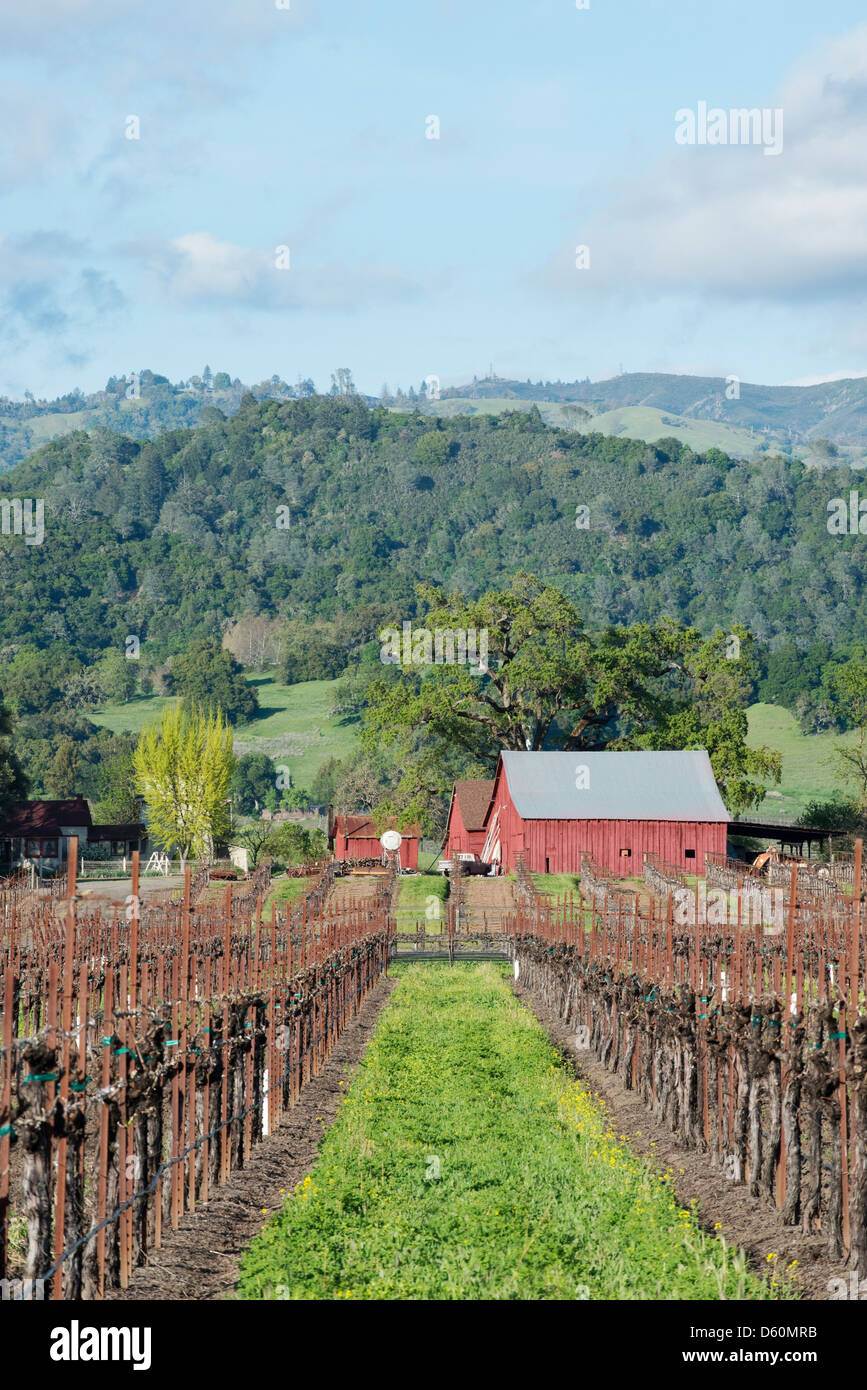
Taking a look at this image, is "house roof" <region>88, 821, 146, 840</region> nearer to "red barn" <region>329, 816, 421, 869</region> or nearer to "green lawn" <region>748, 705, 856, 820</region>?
"red barn" <region>329, 816, 421, 869</region>

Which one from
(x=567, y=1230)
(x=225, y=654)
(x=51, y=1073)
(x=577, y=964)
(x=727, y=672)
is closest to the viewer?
(x=51, y=1073)

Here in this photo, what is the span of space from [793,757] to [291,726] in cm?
6398

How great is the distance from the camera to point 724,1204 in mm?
13195

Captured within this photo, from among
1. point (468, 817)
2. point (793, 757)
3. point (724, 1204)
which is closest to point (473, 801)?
point (468, 817)

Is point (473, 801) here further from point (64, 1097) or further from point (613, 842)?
point (64, 1097)

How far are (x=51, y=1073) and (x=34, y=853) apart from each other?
81860 millimetres

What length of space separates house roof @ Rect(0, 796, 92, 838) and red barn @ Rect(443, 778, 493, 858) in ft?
81.6

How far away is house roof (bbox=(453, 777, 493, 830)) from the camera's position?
78.6 m

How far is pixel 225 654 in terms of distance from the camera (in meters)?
196

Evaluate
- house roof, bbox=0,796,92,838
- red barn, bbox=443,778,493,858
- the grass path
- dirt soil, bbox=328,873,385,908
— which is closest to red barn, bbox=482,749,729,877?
dirt soil, bbox=328,873,385,908

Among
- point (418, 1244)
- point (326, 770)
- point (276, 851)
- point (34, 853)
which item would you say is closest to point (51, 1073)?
point (418, 1244)

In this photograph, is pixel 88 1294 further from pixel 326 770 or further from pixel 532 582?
pixel 326 770

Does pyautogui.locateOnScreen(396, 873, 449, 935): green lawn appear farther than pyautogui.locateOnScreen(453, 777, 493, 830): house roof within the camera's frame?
No

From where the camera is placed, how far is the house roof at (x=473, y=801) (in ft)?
258
